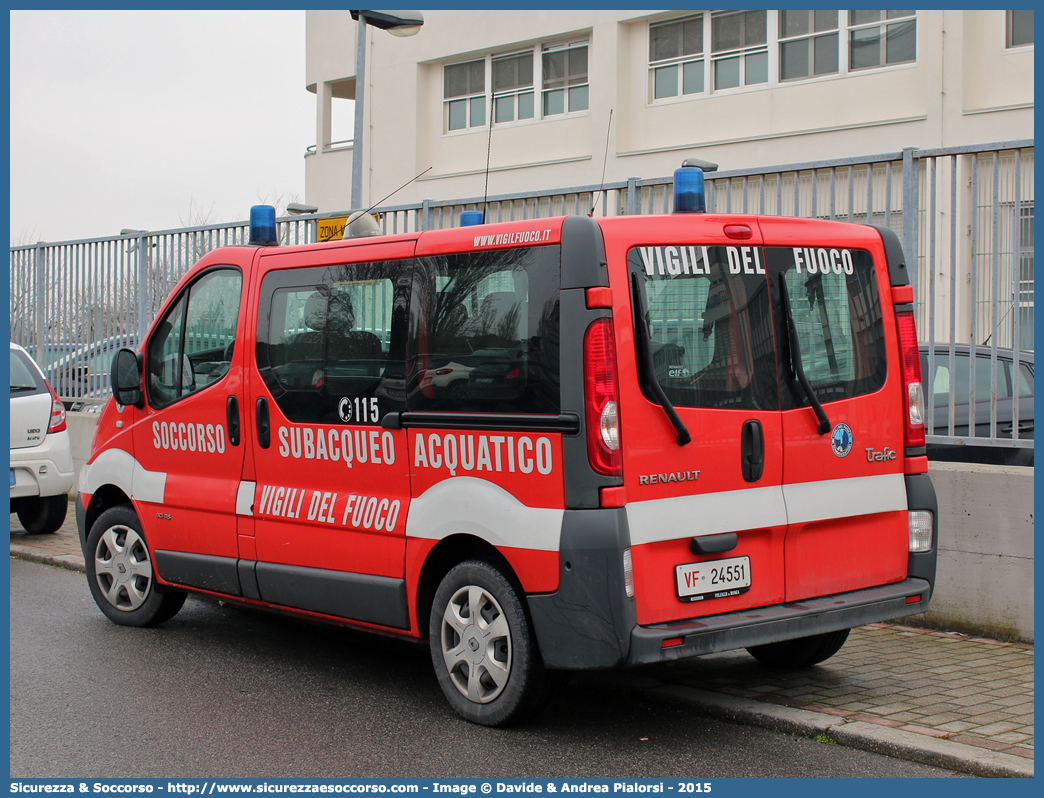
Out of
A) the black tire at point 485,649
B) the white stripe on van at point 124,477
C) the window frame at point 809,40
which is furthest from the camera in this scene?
the window frame at point 809,40

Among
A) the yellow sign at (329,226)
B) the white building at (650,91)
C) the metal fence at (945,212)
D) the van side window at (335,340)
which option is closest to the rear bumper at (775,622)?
the van side window at (335,340)

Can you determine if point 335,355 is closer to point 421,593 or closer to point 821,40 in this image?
point 421,593

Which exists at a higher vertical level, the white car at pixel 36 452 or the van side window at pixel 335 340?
the van side window at pixel 335 340

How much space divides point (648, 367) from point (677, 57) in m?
18.8

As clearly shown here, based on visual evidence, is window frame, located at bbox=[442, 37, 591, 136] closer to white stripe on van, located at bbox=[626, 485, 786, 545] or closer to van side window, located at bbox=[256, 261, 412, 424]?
van side window, located at bbox=[256, 261, 412, 424]

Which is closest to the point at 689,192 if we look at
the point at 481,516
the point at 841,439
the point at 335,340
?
the point at 841,439

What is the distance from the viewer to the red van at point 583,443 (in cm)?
454

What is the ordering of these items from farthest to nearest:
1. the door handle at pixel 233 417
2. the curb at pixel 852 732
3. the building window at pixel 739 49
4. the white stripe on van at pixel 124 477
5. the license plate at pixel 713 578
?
1. the building window at pixel 739 49
2. the white stripe on van at pixel 124 477
3. the door handle at pixel 233 417
4. the license plate at pixel 713 578
5. the curb at pixel 852 732

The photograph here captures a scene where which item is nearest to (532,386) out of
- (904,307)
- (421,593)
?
(421,593)

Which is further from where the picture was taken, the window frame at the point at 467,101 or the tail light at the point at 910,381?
the window frame at the point at 467,101

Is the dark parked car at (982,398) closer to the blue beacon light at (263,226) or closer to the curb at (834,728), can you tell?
the curb at (834,728)

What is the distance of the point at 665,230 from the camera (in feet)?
15.6

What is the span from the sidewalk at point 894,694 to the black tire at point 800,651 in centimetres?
6

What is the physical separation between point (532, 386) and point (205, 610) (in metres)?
4.00
